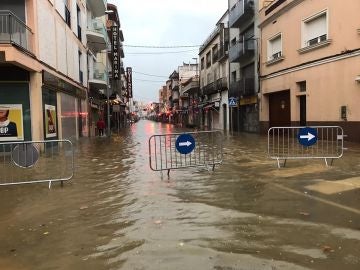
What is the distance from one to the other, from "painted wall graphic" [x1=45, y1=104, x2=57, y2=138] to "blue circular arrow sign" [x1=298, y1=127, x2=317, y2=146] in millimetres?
11962

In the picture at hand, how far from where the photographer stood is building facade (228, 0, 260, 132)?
3281 cm

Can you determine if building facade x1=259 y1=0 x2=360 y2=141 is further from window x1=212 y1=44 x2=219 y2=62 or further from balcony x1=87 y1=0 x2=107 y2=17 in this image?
window x1=212 y1=44 x2=219 y2=62

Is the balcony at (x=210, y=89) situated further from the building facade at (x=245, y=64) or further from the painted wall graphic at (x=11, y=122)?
the painted wall graphic at (x=11, y=122)

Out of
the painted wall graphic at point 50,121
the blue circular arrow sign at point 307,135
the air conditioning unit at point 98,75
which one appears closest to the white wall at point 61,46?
the painted wall graphic at point 50,121

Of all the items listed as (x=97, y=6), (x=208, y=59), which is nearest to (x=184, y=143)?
(x=97, y=6)

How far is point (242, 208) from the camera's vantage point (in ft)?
22.3

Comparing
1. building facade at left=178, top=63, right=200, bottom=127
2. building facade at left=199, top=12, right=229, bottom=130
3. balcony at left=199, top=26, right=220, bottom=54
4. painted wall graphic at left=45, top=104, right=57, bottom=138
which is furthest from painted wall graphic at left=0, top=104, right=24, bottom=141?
building facade at left=178, top=63, right=200, bottom=127

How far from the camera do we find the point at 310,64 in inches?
906

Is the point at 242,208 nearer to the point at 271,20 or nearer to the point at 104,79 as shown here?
the point at 271,20

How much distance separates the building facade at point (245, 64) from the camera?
32.8 meters

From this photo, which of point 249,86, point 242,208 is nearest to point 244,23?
point 249,86

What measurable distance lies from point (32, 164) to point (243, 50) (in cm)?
2677

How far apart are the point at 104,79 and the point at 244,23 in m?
12.5

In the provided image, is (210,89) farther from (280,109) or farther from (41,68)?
(41,68)
